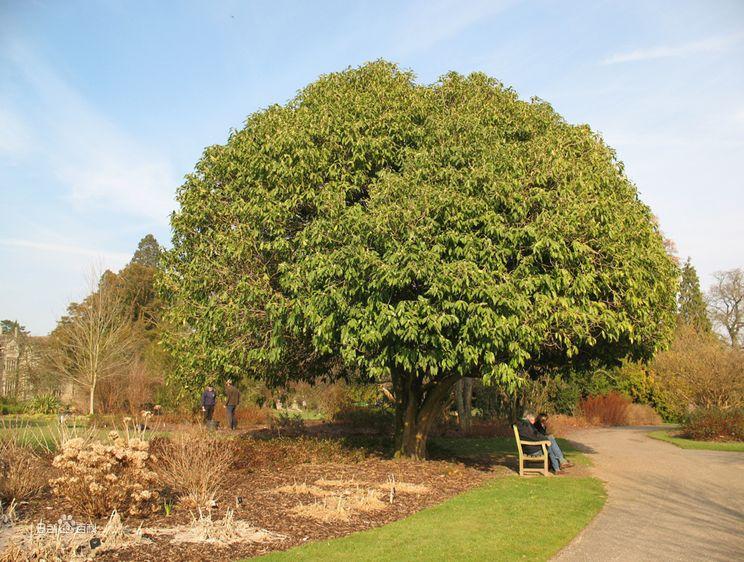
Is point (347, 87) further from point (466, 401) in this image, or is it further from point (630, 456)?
point (466, 401)

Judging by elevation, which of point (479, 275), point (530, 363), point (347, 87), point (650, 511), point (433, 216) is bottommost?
point (650, 511)

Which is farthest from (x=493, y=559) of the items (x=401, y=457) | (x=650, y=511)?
(x=401, y=457)

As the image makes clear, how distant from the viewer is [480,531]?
7.63 m

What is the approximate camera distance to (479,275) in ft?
32.1

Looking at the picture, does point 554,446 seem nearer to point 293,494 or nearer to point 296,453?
point 296,453

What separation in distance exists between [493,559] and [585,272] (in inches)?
226

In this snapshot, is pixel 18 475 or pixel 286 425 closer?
pixel 18 475

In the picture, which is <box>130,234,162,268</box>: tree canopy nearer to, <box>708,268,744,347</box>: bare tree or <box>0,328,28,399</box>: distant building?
<box>0,328,28,399</box>: distant building

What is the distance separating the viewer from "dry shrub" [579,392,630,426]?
1131 inches

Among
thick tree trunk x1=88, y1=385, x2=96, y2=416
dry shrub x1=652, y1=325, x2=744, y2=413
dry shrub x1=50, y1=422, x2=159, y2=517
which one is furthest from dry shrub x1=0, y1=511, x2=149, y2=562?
thick tree trunk x1=88, y1=385, x2=96, y2=416

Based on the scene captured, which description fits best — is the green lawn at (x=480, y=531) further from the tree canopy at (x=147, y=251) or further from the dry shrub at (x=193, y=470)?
the tree canopy at (x=147, y=251)

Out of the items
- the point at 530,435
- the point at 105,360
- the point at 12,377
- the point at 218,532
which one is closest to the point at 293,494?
the point at 218,532

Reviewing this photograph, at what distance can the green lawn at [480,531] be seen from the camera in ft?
21.6

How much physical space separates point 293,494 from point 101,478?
115 inches
